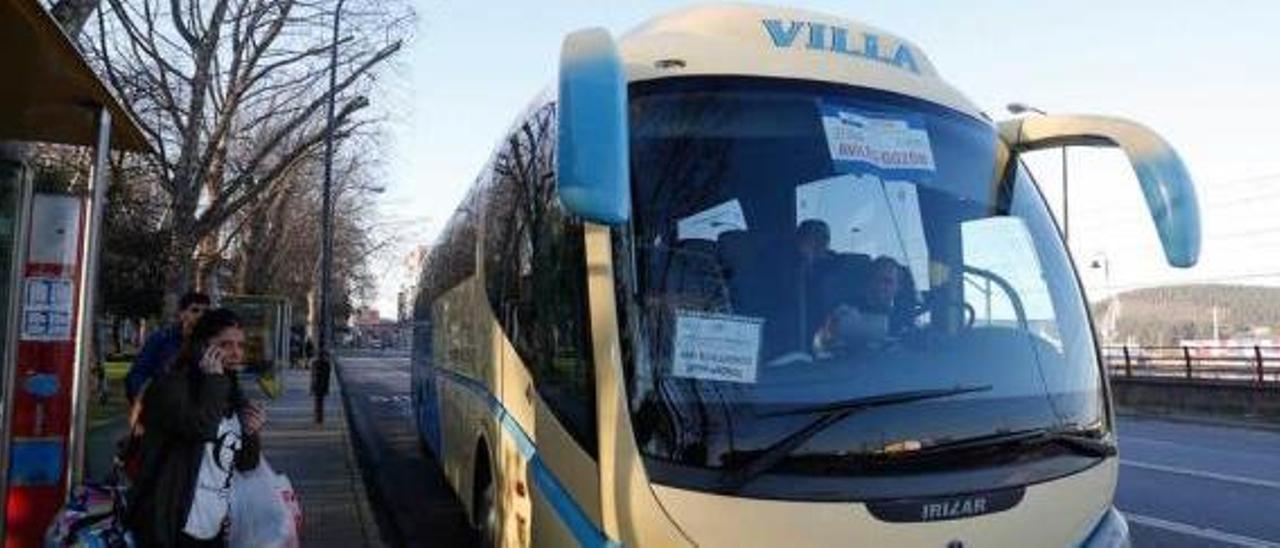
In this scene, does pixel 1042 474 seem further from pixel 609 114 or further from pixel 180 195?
pixel 180 195

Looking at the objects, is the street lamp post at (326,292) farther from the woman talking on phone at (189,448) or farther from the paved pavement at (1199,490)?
the woman talking on phone at (189,448)

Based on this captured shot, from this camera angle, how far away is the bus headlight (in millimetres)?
4648

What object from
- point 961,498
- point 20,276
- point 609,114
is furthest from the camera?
point 20,276

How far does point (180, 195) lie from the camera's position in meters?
20.3

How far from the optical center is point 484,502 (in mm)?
7594

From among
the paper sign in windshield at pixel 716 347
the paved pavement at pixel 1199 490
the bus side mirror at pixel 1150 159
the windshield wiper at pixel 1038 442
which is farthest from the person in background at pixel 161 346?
the paved pavement at pixel 1199 490

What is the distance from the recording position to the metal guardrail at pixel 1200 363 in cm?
2750

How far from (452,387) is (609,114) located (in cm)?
683

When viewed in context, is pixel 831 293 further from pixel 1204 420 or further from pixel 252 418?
pixel 1204 420

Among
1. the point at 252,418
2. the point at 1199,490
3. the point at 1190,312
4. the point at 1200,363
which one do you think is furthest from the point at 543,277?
the point at 1190,312

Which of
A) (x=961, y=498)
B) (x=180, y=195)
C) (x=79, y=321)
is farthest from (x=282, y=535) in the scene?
(x=180, y=195)

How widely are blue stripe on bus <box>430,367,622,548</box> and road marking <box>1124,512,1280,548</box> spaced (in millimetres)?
6052

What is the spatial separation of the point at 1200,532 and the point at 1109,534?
628 cm

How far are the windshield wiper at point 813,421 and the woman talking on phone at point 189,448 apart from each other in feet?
7.30
